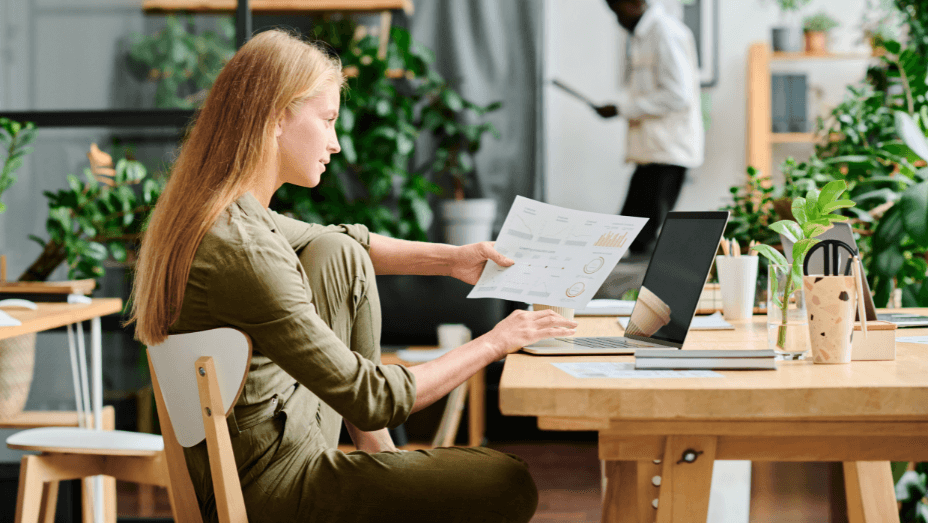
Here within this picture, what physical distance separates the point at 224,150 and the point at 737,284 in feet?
2.86

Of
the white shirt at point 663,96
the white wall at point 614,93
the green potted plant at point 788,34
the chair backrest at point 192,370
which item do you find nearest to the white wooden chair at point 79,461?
the chair backrest at point 192,370

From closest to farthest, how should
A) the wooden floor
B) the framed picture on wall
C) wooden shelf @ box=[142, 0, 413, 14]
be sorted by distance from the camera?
the wooden floor, wooden shelf @ box=[142, 0, 413, 14], the framed picture on wall

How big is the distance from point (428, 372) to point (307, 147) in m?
0.36

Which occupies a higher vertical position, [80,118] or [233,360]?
[80,118]

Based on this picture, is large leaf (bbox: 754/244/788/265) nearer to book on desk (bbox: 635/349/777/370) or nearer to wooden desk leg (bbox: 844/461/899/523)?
book on desk (bbox: 635/349/777/370)

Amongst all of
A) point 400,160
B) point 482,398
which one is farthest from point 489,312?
point 400,160

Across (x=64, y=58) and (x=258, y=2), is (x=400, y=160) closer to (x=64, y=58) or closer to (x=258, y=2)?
(x=258, y=2)

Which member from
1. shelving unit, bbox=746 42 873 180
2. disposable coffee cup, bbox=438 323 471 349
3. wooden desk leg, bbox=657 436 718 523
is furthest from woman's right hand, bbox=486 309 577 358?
shelving unit, bbox=746 42 873 180

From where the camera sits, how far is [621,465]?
1196 mm

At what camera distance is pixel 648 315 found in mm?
1064

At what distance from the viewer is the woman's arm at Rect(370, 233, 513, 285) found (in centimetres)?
131

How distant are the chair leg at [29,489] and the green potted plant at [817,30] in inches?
151

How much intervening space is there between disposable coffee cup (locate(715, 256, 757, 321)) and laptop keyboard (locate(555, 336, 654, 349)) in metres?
0.33

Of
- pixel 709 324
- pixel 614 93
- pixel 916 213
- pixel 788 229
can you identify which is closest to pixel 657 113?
pixel 614 93
